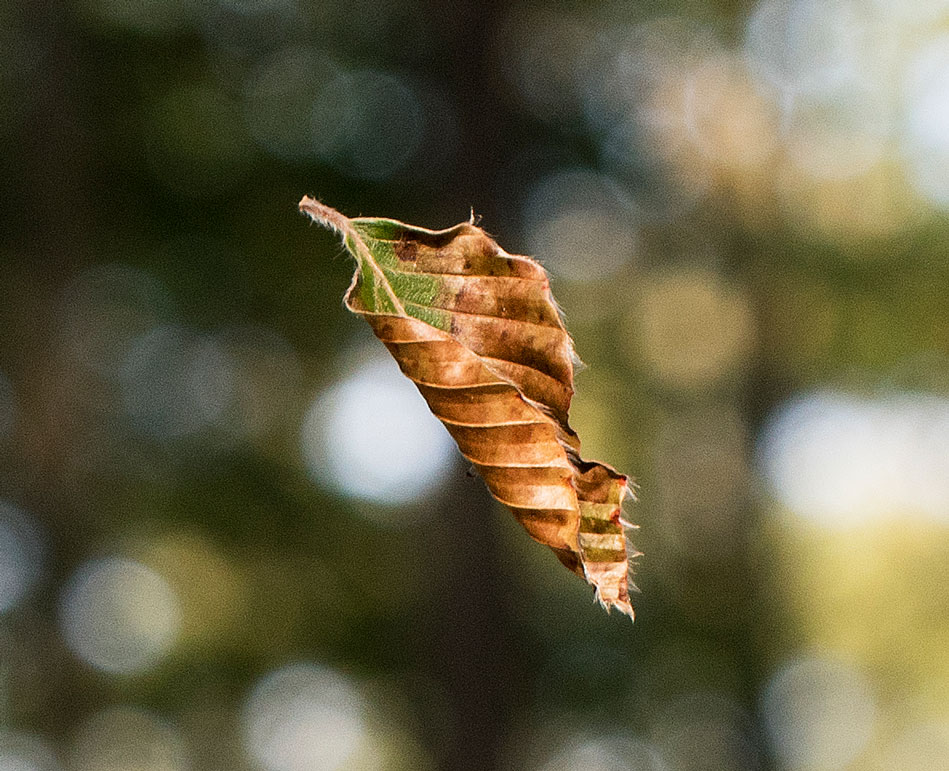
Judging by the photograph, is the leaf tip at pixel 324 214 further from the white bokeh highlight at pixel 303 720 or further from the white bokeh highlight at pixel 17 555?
the white bokeh highlight at pixel 303 720

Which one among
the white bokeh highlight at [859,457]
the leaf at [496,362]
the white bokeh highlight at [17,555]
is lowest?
Answer: the leaf at [496,362]

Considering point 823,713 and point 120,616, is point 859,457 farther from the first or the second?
point 120,616

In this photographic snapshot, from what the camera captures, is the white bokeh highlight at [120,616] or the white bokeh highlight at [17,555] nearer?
the white bokeh highlight at [17,555]

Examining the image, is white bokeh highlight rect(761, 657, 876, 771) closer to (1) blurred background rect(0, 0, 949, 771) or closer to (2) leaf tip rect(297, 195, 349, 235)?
(1) blurred background rect(0, 0, 949, 771)

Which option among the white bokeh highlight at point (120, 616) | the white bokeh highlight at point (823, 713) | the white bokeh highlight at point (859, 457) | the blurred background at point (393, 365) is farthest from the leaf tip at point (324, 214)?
the white bokeh highlight at point (823, 713)

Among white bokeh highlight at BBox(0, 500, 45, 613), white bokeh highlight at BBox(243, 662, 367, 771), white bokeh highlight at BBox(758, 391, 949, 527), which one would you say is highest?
white bokeh highlight at BBox(758, 391, 949, 527)

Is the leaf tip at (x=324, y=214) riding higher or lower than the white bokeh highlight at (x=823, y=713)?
lower

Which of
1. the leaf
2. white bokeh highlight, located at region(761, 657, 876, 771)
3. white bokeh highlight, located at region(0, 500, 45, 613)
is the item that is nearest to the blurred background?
white bokeh highlight, located at region(0, 500, 45, 613)
